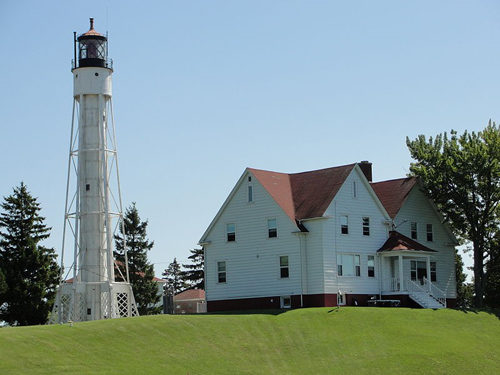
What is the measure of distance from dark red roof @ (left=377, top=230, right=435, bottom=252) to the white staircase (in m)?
2.17

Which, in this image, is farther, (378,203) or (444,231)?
(444,231)

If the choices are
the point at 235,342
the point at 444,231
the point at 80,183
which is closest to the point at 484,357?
the point at 235,342

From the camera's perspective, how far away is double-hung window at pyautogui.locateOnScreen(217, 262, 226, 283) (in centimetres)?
5628

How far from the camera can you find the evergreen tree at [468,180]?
57969mm

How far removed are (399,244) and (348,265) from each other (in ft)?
13.7

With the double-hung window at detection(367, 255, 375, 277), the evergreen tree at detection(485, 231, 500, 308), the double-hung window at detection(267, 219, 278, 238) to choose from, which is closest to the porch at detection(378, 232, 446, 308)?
the double-hung window at detection(367, 255, 375, 277)

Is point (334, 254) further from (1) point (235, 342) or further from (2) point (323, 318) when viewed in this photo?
(1) point (235, 342)

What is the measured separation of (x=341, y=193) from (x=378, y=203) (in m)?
3.67

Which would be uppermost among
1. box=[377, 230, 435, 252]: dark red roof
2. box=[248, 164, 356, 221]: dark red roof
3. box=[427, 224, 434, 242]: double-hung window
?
box=[248, 164, 356, 221]: dark red roof

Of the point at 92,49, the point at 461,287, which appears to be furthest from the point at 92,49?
the point at 461,287

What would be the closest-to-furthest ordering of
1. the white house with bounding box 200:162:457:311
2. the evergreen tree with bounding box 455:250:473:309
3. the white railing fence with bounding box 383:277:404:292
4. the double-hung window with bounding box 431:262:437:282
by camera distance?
the white house with bounding box 200:162:457:311 < the white railing fence with bounding box 383:277:404:292 < the double-hung window with bounding box 431:262:437:282 < the evergreen tree with bounding box 455:250:473:309

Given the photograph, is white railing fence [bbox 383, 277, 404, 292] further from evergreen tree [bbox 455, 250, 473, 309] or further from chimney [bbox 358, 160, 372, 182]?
evergreen tree [bbox 455, 250, 473, 309]

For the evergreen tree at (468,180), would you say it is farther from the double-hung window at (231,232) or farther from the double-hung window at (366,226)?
the double-hung window at (231,232)

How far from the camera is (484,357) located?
141 ft
